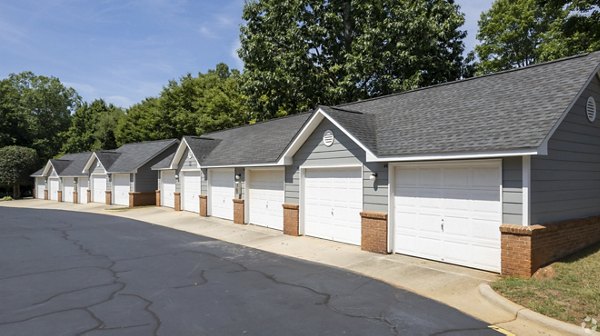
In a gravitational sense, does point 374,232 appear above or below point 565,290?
above

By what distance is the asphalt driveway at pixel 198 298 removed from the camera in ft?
19.5

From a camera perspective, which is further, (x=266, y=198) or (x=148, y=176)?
(x=148, y=176)

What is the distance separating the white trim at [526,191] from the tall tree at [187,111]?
30.9m

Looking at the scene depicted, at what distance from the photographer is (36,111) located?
60.6m

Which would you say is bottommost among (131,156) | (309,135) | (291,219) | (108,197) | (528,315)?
(108,197)

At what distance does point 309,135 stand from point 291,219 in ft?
10.2

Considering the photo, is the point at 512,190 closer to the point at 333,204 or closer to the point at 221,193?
the point at 333,204

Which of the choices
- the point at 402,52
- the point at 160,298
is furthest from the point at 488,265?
the point at 402,52

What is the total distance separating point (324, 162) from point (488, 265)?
5.92 m

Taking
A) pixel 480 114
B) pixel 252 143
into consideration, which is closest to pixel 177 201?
pixel 252 143

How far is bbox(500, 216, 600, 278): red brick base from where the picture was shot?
316 inches

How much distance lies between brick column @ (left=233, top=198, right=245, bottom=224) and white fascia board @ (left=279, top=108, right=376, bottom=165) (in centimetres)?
417

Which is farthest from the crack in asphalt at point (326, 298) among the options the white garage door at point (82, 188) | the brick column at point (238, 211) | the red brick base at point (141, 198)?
the white garage door at point (82, 188)

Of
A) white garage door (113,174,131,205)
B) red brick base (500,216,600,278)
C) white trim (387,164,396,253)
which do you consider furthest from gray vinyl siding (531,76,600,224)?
white garage door (113,174,131,205)
